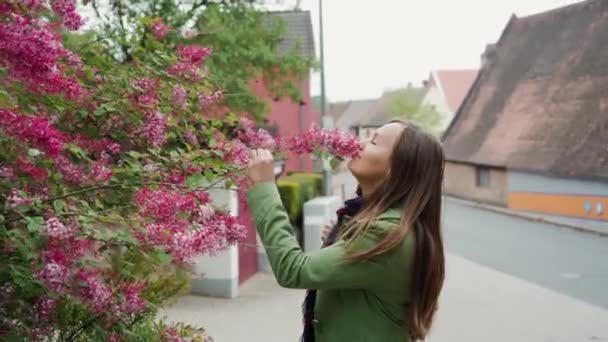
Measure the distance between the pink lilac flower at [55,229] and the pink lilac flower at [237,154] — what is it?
580 millimetres

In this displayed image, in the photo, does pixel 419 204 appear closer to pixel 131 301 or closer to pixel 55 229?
pixel 55 229

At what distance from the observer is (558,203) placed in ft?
74.0

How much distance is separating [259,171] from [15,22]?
34.6 inches

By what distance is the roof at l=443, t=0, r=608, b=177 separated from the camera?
22953 mm

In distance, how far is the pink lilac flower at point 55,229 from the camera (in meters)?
2.08

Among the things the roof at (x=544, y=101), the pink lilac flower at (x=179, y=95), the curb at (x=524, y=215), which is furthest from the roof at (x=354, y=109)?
the pink lilac flower at (x=179, y=95)

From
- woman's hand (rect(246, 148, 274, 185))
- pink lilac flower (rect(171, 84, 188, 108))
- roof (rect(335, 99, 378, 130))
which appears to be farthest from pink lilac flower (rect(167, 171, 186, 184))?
roof (rect(335, 99, 378, 130))

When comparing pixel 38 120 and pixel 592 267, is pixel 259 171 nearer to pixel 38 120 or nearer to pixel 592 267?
pixel 38 120

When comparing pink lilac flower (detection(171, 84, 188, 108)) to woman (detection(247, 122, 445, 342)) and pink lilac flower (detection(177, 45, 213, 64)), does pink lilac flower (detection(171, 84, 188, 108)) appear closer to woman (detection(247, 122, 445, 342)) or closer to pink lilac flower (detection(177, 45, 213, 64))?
pink lilac flower (detection(177, 45, 213, 64))

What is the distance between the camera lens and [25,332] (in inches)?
105

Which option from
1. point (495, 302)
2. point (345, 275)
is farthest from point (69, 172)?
point (495, 302)

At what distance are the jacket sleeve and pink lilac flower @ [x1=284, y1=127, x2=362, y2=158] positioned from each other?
1.06 ft

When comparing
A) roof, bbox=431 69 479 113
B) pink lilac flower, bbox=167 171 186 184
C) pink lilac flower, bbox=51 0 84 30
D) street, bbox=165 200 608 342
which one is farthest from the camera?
roof, bbox=431 69 479 113

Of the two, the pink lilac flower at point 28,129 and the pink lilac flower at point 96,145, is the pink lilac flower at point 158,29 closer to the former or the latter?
the pink lilac flower at point 96,145
